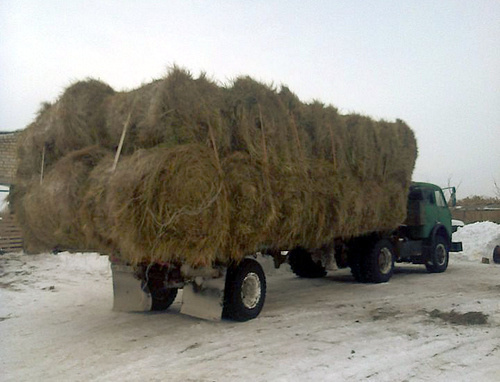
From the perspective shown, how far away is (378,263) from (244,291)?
484 centimetres

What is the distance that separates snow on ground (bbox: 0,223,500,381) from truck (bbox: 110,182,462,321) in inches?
12.2

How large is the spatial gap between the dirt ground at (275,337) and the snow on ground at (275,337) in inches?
0.6

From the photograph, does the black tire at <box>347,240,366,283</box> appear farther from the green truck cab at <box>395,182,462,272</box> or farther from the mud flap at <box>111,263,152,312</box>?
the mud flap at <box>111,263,152,312</box>

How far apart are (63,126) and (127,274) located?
101 inches

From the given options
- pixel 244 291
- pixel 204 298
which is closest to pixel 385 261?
pixel 244 291

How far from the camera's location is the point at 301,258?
1244cm

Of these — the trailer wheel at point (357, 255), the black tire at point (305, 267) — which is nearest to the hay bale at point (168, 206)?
the trailer wheel at point (357, 255)

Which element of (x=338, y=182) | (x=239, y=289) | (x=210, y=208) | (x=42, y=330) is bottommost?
(x=42, y=330)

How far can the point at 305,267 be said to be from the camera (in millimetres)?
12664

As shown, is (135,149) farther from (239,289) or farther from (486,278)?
(486,278)

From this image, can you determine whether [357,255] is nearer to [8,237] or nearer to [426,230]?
[426,230]

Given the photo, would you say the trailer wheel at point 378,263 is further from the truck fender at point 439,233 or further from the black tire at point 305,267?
the truck fender at point 439,233

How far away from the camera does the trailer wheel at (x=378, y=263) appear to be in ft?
36.8

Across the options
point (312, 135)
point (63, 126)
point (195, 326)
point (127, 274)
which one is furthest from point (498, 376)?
point (63, 126)
